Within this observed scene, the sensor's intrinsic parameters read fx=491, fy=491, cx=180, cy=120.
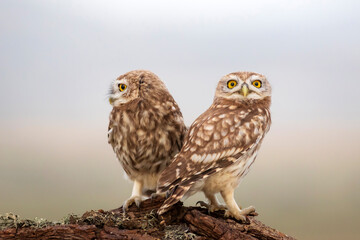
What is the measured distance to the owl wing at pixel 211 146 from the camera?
3463mm

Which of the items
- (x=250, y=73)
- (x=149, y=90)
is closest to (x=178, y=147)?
(x=149, y=90)

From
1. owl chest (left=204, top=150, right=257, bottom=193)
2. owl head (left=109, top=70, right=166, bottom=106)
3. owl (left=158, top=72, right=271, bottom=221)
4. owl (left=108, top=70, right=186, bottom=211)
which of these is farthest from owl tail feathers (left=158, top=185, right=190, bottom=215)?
owl head (left=109, top=70, right=166, bottom=106)

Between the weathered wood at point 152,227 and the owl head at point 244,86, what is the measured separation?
0.95 metres

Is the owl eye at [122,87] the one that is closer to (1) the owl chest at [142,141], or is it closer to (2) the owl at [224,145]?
(1) the owl chest at [142,141]

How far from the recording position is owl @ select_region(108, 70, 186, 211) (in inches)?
152

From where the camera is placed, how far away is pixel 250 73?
12.7ft

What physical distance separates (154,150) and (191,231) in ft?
2.25

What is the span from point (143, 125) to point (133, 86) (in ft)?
1.05

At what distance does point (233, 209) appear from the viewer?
12.4 feet

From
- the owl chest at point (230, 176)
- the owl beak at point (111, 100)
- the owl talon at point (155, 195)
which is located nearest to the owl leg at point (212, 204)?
the owl chest at point (230, 176)

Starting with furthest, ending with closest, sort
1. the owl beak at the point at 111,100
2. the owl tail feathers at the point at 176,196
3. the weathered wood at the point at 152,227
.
→ the owl beak at the point at 111,100 → the weathered wood at the point at 152,227 → the owl tail feathers at the point at 176,196

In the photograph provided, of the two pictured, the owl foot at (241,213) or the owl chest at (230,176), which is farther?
the owl foot at (241,213)

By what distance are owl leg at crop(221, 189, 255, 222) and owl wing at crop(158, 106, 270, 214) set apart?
0.33 meters

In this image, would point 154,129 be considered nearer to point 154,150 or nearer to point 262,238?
point 154,150
